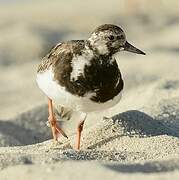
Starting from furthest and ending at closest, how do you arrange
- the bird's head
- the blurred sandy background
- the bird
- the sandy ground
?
the blurred sandy background, the bird's head, the bird, the sandy ground

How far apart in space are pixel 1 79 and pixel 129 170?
21.4ft

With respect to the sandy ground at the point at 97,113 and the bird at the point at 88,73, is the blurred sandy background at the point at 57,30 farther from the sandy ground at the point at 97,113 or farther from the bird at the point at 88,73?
the bird at the point at 88,73

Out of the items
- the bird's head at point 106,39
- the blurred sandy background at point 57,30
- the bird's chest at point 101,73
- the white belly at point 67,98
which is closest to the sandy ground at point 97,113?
the blurred sandy background at point 57,30

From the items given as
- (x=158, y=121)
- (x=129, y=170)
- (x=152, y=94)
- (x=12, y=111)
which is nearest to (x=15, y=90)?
(x=12, y=111)

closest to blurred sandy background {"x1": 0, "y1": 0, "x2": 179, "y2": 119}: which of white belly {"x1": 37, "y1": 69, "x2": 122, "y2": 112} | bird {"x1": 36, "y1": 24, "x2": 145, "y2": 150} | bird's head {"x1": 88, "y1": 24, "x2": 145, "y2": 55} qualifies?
white belly {"x1": 37, "y1": 69, "x2": 122, "y2": 112}

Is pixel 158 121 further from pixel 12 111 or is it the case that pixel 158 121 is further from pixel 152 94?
pixel 12 111

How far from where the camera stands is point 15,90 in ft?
30.8

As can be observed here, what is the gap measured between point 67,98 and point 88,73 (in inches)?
9.7

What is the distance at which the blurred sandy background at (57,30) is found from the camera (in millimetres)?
9555

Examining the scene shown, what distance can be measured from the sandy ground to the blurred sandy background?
0.06 feet

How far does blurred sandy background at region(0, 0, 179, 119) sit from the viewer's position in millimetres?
9555

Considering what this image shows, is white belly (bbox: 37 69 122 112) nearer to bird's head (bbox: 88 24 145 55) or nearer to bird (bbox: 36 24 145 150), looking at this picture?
bird (bbox: 36 24 145 150)

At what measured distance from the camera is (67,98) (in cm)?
484

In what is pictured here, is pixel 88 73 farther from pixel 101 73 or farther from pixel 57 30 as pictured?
pixel 57 30
